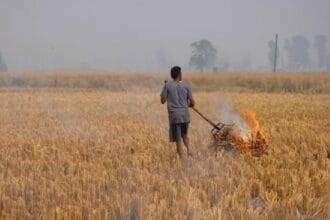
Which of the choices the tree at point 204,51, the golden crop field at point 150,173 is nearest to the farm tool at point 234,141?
the golden crop field at point 150,173

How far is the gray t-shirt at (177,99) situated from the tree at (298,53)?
553ft

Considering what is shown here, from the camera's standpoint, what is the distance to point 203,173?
778cm

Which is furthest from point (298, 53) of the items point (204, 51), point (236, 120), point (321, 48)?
point (236, 120)

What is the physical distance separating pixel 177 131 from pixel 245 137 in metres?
1.26

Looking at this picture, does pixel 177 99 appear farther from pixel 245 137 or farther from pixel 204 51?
pixel 204 51

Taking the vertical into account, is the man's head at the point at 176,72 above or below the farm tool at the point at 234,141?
above

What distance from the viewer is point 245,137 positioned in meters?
9.80

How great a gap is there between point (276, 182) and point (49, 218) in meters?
3.08

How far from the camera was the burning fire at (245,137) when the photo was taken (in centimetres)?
953

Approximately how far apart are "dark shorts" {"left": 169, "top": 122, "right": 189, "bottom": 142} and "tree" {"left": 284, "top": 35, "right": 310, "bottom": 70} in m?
168

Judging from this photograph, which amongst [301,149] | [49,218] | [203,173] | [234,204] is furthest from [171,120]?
[49,218]

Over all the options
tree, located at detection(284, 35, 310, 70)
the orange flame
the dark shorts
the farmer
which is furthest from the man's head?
tree, located at detection(284, 35, 310, 70)

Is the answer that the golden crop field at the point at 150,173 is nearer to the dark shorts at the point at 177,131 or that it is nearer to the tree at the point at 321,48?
the dark shorts at the point at 177,131

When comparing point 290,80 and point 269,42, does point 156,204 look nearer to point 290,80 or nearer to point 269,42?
point 290,80
